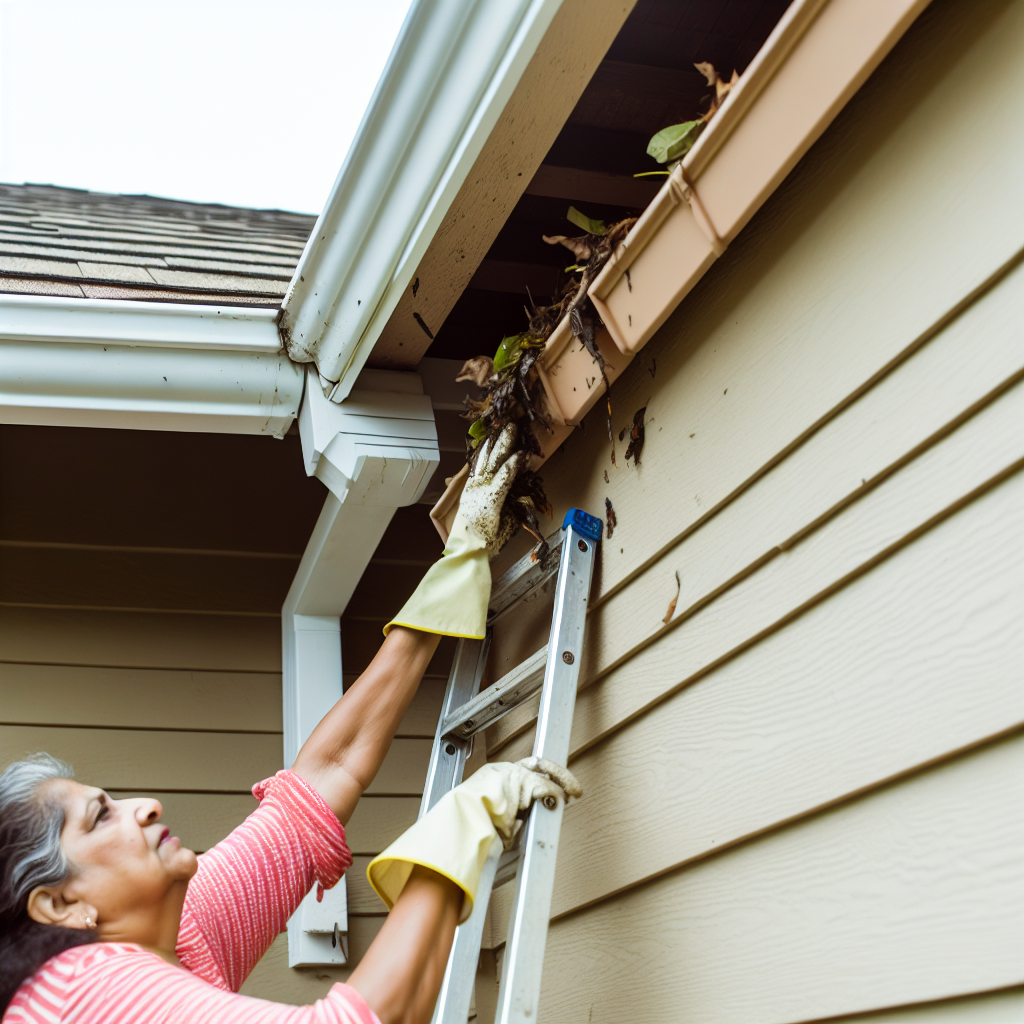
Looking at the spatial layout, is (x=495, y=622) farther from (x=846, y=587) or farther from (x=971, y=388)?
(x=971, y=388)

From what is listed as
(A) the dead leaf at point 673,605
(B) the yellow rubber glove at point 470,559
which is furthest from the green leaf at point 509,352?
(A) the dead leaf at point 673,605

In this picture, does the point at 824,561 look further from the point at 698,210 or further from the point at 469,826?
the point at 469,826

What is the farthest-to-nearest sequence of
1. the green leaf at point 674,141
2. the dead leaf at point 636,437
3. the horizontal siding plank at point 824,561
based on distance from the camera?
the dead leaf at point 636,437
the green leaf at point 674,141
the horizontal siding plank at point 824,561

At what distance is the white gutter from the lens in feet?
6.07

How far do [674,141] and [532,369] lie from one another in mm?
517

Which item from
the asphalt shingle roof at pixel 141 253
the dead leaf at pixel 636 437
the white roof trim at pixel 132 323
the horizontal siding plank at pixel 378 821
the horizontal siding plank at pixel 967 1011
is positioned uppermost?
the asphalt shingle roof at pixel 141 253

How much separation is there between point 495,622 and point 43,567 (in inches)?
52.1

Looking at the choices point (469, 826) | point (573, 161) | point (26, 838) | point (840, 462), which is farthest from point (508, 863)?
point (573, 161)

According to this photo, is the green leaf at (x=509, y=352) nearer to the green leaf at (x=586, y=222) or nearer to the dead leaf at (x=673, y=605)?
the green leaf at (x=586, y=222)

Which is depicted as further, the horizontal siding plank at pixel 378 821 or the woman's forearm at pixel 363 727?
the horizontal siding plank at pixel 378 821

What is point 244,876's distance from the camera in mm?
1614

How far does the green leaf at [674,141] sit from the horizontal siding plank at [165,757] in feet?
5.90

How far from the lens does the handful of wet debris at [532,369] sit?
1.51m

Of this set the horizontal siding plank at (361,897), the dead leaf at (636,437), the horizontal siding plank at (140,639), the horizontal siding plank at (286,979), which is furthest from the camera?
the horizontal siding plank at (140,639)
